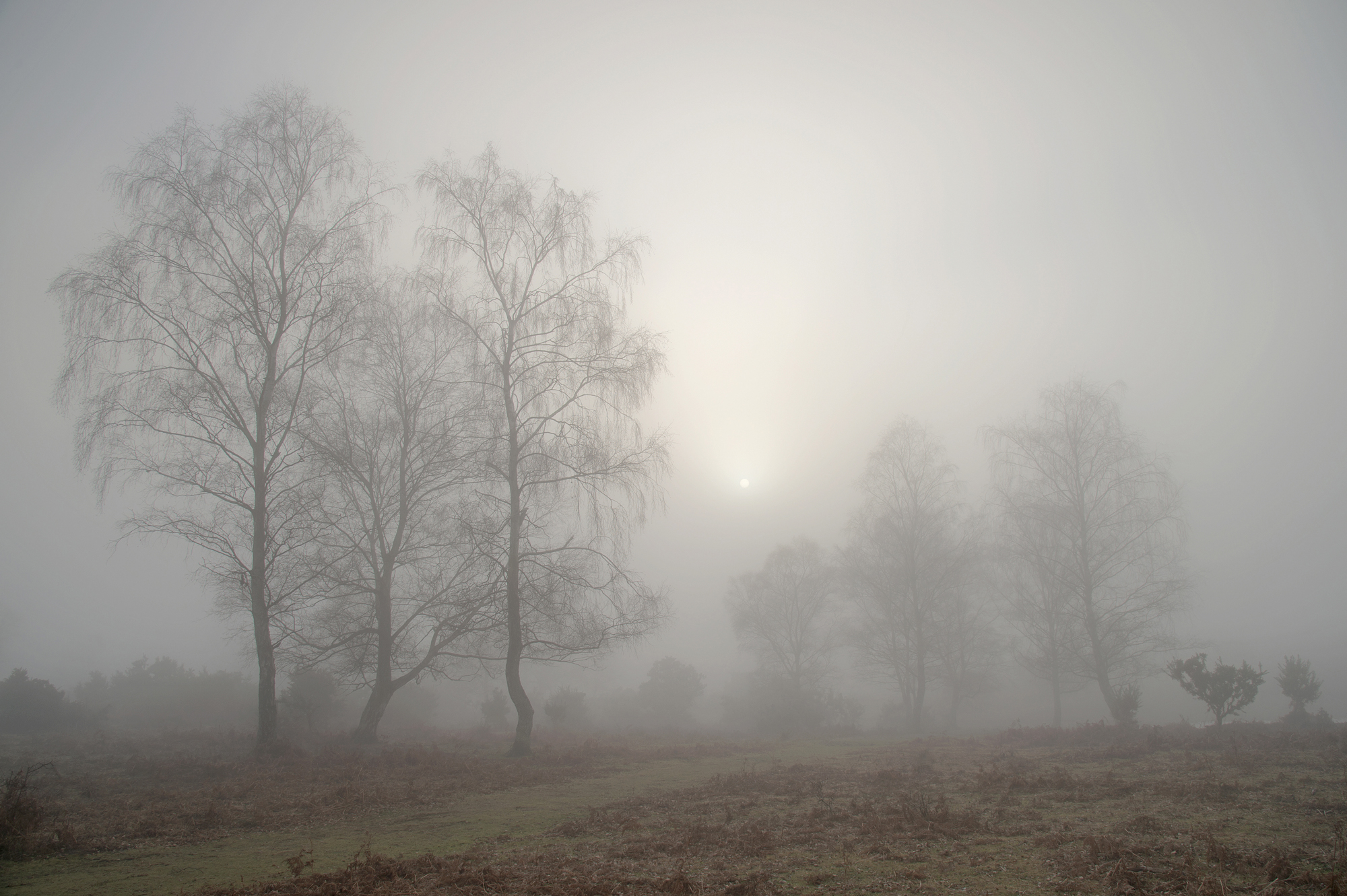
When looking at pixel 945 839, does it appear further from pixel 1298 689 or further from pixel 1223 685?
pixel 1298 689

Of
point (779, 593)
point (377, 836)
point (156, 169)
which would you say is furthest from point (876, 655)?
point (156, 169)

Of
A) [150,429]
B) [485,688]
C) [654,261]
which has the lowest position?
[485,688]

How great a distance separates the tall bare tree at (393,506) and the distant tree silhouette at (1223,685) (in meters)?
20.3

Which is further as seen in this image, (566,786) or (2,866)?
(566,786)

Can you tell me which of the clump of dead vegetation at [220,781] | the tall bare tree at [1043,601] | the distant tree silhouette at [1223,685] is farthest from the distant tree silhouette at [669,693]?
the distant tree silhouette at [1223,685]

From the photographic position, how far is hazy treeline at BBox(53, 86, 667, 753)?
13.7m

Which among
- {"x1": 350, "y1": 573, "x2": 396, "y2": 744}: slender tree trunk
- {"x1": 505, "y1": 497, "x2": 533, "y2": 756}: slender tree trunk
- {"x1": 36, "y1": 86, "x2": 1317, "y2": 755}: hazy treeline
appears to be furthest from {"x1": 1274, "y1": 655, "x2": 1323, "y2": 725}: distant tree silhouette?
{"x1": 350, "y1": 573, "x2": 396, "y2": 744}: slender tree trunk

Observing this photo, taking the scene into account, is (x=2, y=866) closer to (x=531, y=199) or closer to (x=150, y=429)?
(x=150, y=429)

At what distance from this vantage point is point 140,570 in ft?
352

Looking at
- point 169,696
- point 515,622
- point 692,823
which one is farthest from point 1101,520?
point 169,696

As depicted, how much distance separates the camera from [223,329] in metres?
14.3

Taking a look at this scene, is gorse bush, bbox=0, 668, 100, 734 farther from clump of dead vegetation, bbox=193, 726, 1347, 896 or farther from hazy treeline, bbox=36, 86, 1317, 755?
clump of dead vegetation, bbox=193, 726, 1347, 896

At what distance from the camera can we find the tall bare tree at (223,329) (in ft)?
43.6

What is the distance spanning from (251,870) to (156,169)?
16711mm
